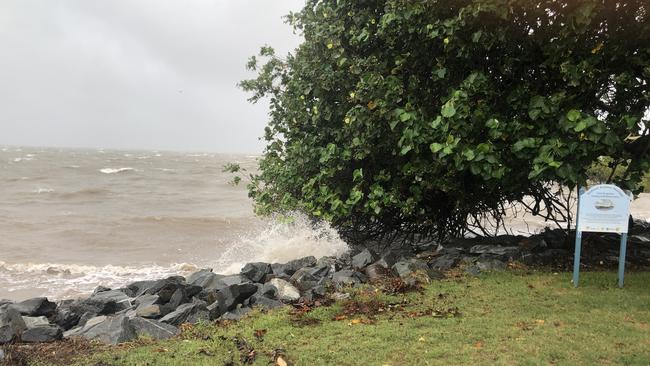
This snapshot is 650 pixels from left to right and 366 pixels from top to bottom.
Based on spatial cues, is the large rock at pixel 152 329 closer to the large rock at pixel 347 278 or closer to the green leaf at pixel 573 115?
the large rock at pixel 347 278

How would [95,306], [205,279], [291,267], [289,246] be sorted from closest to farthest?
[95,306] → [205,279] → [291,267] → [289,246]

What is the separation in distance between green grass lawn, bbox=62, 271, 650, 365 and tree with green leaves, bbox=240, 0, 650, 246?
1561mm

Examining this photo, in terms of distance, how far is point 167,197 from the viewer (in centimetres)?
3172

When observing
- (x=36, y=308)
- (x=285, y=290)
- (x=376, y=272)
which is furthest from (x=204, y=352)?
(x=36, y=308)

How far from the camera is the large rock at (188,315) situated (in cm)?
636

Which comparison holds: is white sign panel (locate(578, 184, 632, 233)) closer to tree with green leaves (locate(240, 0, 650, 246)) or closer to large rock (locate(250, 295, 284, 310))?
tree with green leaves (locate(240, 0, 650, 246))

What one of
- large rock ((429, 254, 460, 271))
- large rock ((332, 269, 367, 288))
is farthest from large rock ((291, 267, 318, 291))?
large rock ((429, 254, 460, 271))

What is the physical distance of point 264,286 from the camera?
7.43 m

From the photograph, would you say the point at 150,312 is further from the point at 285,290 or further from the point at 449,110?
the point at 449,110

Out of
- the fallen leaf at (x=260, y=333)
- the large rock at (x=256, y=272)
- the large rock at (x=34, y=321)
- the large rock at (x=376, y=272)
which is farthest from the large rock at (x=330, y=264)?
the large rock at (x=34, y=321)

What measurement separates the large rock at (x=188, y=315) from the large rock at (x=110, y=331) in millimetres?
565

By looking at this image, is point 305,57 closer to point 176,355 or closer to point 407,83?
point 407,83

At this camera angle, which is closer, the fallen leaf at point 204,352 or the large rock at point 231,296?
the fallen leaf at point 204,352

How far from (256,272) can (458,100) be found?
4.32 meters
